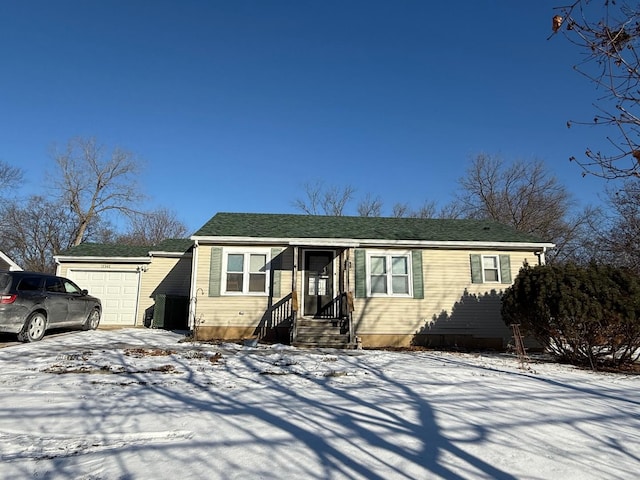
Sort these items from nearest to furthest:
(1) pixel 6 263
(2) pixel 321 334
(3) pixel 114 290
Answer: (2) pixel 321 334, (1) pixel 6 263, (3) pixel 114 290

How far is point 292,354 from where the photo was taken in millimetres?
8742

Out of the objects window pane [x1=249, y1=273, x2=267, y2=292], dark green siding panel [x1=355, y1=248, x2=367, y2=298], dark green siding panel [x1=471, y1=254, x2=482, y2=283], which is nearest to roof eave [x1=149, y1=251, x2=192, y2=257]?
window pane [x1=249, y1=273, x2=267, y2=292]

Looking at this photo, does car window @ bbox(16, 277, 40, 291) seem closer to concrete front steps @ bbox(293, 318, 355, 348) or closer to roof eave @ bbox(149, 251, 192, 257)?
roof eave @ bbox(149, 251, 192, 257)

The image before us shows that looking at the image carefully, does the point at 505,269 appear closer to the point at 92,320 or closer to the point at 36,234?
the point at 92,320

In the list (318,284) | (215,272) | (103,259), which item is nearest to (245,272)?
(215,272)

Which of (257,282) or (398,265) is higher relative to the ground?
(398,265)

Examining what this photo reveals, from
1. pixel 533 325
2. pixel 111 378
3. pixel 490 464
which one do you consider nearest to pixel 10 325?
pixel 111 378

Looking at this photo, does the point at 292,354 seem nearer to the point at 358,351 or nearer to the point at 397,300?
the point at 358,351

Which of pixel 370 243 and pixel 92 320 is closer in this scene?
pixel 92 320

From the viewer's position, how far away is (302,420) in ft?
13.9

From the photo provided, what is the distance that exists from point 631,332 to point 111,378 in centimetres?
1012

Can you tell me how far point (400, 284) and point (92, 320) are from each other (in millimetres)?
9324

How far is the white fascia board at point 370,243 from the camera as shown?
38.0 ft

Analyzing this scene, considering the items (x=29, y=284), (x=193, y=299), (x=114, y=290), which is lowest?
(x=193, y=299)
